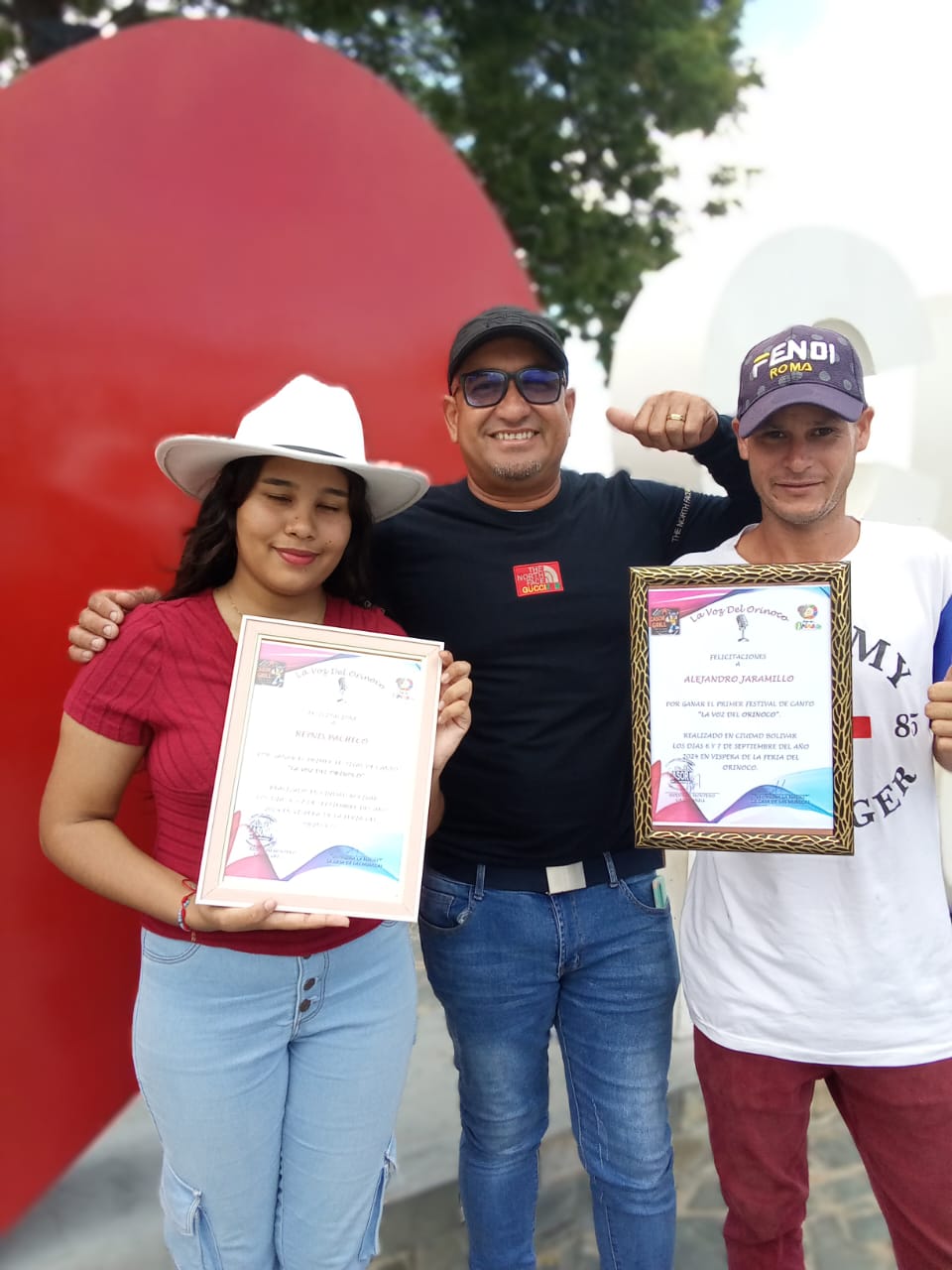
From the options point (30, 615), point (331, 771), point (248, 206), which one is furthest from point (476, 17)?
Result: point (331, 771)

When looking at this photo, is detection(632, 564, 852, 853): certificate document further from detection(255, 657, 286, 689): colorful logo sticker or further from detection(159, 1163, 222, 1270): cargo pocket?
detection(159, 1163, 222, 1270): cargo pocket

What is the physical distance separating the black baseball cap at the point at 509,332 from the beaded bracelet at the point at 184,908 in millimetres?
1294

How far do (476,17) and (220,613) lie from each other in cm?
886

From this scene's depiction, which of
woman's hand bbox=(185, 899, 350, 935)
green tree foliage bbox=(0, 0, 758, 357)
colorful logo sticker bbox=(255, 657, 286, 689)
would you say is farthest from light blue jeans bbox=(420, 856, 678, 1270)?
green tree foliage bbox=(0, 0, 758, 357)

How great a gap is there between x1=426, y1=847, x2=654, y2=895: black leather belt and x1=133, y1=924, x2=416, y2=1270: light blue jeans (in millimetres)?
319

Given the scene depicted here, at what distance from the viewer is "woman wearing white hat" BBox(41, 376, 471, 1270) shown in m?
1.84

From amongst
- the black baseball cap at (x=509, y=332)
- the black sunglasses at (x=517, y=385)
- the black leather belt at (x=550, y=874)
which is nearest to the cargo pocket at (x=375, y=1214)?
the black leather belt at (x=550, y=874)

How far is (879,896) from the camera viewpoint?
1.98 meters

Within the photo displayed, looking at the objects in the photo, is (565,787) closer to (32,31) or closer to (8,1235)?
(8,1235)

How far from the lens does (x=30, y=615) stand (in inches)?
95.8

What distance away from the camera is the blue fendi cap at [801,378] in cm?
199

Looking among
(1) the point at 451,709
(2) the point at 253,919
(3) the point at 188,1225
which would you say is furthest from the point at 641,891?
(3) the point at 188,1225

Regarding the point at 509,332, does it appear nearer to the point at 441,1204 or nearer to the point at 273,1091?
the point at 273,1091

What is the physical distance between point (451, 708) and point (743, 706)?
0.56 metres
